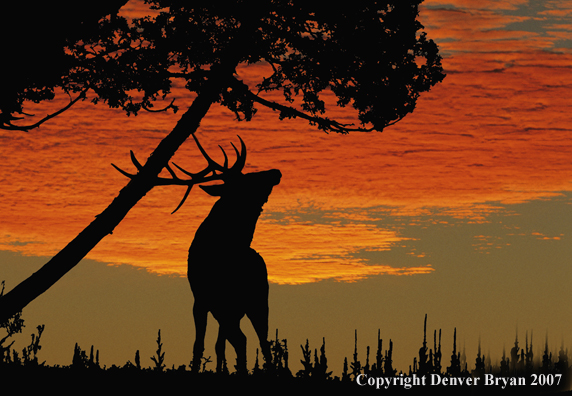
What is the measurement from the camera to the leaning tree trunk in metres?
10.6

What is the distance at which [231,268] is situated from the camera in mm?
10727

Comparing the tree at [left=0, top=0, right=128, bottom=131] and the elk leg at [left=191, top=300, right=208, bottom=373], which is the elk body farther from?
the tree at [left=0, top=0, right=128, bottom=131]

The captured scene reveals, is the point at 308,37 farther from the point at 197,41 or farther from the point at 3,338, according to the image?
the point at 3,338

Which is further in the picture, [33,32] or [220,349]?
[220,349]

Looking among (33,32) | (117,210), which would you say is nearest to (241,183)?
(117,210)

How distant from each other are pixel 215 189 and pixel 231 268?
1.33 meters

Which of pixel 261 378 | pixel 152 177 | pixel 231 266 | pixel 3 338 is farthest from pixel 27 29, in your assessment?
pixel 3 338

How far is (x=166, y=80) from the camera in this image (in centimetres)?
1423

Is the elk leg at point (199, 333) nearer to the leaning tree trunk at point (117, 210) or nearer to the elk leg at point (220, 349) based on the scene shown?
the elk leg at point (220, 349)

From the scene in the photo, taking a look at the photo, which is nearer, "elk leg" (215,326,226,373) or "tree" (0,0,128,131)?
"tree" (0,0,128,131)

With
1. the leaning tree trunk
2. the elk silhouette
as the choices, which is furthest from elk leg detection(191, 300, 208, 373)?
the leaning tree trunk

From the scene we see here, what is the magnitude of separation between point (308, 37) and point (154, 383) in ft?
26.1

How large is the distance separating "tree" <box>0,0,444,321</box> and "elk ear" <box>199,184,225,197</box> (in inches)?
87.8

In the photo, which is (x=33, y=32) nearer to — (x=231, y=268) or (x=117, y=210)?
(x=117, y=210)
